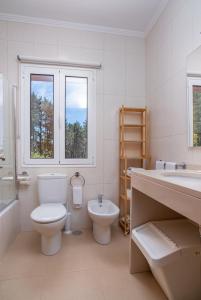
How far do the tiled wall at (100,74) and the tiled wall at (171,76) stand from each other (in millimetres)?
237

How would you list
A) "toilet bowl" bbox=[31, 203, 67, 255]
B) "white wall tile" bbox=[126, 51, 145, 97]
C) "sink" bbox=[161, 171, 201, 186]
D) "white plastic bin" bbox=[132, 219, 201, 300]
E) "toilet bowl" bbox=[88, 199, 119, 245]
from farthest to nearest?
"white wall tile" bbox=[126, 51, 145, 97] < "toilet bowl" bbox=[88, 199, 119, 245] < "toilet bowl" bbox=[31, 203, 67, 255] < "sink" bbox=[161, 171, 201, 186] < "white plastic bin" bbox=[132, 219, 201, 300]

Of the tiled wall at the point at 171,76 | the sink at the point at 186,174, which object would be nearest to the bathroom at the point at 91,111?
the tiled wall at the point at 171,76

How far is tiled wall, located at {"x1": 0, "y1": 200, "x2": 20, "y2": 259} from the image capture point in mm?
1793

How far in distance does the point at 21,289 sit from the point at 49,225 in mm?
480

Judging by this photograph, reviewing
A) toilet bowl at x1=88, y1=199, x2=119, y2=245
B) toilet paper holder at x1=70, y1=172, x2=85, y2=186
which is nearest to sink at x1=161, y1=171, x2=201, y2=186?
toilet bowl at x1=88, y1=199, x2=119, y2=245

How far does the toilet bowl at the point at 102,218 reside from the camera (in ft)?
6.36

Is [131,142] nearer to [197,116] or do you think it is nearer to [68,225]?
[197,116]

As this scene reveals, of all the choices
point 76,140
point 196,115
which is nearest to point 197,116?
point 196,115

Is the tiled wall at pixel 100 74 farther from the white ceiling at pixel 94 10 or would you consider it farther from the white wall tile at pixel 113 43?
the white ceiling at pixel 94 10

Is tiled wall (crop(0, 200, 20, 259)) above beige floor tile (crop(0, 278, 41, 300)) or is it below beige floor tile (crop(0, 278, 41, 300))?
above

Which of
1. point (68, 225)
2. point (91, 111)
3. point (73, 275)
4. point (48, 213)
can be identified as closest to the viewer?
point (73, 275)

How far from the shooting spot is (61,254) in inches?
73.1

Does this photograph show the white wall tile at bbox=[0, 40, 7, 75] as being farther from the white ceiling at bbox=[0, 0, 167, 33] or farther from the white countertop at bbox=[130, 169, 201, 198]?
the white countertop at bbox=[130, 169, 201, 198]

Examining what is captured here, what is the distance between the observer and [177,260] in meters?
1.13
